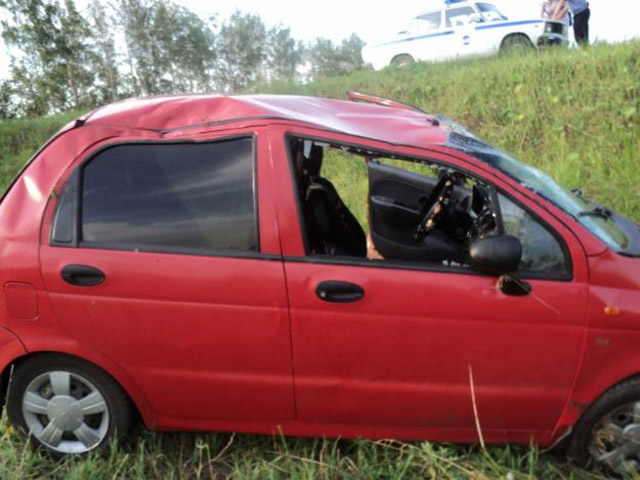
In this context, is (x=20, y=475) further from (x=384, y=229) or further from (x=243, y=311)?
(x=384, y=229)

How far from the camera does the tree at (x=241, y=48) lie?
31578mm

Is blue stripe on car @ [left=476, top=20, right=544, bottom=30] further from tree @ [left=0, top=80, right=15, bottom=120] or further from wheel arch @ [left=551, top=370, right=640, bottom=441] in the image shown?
tree @ [left=0, top=80, right=15, bottom=120]

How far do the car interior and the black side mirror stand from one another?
17cm

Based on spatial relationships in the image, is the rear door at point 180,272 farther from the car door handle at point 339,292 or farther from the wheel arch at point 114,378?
the car door handle at point 339,292

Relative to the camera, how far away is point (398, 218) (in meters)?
2.97

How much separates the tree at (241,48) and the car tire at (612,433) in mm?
30177

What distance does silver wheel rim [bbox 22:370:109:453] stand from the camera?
8.37ft

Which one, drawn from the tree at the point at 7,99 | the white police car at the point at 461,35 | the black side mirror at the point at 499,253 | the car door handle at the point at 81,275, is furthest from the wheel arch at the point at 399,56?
the tree at the point at 7,99

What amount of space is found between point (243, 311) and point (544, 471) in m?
1.58

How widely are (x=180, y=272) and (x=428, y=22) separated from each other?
41.3ft

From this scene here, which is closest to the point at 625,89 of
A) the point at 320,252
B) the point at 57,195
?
the point at 320,252

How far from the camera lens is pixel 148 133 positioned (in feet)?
8.36

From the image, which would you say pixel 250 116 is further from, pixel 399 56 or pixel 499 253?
pixel 399 56

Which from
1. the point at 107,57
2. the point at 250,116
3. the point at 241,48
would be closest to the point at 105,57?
the point at 107,57
